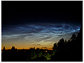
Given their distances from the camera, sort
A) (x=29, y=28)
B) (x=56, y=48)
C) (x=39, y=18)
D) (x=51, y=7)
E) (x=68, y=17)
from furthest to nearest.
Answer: (x=56, y=48), (x=29, y=28), (x=39, y=18), (x=68, y=17), (x=51, y=7)

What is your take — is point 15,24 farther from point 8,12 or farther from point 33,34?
point 33,34

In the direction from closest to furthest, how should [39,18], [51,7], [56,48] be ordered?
[51,7] < [39,18] < [56,48]

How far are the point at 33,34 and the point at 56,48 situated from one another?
8375mm

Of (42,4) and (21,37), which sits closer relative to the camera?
(42,4)

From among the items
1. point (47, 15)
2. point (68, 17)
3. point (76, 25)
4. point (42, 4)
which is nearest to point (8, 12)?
point (42, 4)

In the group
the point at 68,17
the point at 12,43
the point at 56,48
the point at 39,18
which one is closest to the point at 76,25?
the point at 68,17

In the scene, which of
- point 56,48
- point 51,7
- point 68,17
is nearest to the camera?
point 51,7

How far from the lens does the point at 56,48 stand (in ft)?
56.2

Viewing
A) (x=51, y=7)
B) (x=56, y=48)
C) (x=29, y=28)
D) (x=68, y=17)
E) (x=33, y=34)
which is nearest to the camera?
(x=51, y=7)

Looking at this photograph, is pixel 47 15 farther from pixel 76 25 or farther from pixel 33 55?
pixel 33 55

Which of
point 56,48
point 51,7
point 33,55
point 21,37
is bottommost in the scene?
point 33,55

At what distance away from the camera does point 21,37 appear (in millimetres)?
10125

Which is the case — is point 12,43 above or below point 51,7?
below

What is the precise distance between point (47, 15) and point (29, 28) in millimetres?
2666
